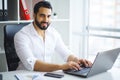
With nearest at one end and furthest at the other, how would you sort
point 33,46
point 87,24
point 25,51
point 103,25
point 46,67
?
point 46,67 → point 25,51 → point 33,46 → point 103,25 → point 87,24

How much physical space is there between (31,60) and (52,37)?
19.5 inches

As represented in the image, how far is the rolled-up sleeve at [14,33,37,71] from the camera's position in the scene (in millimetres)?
1901

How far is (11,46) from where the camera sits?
2.18 metres

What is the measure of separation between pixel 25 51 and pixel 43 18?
16.4 inches

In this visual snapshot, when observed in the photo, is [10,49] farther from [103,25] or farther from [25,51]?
[103,25]

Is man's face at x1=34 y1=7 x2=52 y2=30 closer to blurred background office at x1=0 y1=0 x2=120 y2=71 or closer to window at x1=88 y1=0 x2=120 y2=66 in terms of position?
blurred background office at x1=0 y1=0 x2=120 y2=71

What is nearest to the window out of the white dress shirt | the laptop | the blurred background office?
the blurred background office

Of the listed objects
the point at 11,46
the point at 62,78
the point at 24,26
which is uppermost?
the point at 24,26

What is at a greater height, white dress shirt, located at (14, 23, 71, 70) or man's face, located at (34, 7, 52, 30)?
man's face, located at (34, 7, 52, 30)

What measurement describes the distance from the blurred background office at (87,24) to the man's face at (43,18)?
815 mm

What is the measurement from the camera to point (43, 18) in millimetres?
2215

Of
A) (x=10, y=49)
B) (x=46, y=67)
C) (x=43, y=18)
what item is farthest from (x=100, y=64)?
(x=10, y=49)

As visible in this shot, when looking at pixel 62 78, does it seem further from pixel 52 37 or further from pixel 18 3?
pixel 18 3

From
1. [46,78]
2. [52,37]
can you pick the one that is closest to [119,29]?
[52,37]
